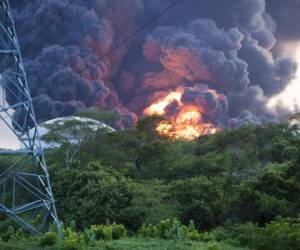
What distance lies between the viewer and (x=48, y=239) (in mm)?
17250

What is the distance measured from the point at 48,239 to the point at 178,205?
1052 cm

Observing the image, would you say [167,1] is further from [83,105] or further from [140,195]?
[140,195]

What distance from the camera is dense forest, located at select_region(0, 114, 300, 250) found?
1956 centimetres

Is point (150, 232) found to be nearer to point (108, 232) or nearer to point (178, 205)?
point (108, 232)

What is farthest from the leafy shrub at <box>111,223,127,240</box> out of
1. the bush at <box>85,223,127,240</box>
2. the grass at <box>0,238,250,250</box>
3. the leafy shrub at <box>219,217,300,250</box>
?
the leafy shrub at <box>219,217,300,250</box>

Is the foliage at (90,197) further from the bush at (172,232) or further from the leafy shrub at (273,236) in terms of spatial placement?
the leafy shrub at (273,236)

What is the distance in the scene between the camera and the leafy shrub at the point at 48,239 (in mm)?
17156

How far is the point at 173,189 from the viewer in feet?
89.0

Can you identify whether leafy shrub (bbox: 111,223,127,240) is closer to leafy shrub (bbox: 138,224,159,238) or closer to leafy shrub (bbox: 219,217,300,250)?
leafy shrub (bbox: 138,224,159,238)

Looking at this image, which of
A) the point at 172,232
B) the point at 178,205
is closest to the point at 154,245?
the point at 172,232

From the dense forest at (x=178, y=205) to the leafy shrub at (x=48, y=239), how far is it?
1.3 inches

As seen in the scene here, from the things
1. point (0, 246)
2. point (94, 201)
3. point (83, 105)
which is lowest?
point (0, 246)

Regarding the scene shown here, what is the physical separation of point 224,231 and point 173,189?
422 centimetres

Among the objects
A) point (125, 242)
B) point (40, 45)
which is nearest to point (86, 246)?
point (125, 242)
